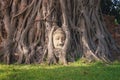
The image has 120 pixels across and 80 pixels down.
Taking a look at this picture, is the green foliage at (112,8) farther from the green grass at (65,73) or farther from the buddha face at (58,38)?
the green grass at (65,73)

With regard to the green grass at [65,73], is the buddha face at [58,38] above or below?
above

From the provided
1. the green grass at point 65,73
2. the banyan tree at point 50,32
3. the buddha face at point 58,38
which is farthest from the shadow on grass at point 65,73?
the buddha face at point 58,38

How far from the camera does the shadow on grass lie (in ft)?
27.6

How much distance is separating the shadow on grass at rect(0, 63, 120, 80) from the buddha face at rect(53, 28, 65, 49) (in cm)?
144

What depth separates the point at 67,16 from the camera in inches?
462

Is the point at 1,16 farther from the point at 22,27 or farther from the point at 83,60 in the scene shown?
the point at 83,60

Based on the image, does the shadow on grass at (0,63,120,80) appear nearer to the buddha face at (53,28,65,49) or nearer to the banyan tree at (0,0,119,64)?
the banyan tree at (0,0,119,64)

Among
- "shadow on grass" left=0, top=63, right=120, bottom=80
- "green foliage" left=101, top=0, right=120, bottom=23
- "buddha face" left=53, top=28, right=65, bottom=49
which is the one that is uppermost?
"green foliage" left=101, top=0, right=120, bottom=23

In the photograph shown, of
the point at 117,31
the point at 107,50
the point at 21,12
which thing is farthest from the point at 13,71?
the point at 117,31

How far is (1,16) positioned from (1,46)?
1.11 metres

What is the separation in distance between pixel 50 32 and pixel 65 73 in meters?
2.72

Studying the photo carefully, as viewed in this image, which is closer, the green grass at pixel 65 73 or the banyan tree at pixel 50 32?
the green grass at pixel 65 73

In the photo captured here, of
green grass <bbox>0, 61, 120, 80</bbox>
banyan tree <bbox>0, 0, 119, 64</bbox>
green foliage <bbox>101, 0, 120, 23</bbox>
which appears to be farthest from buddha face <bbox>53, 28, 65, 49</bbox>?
green foliage <bbox>101, 0, 120, 23</bbox>

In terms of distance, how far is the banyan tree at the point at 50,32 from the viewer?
1108cm
